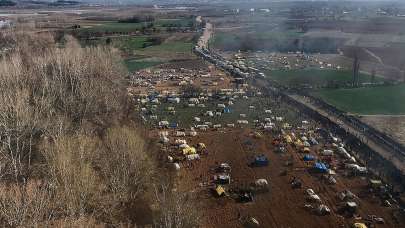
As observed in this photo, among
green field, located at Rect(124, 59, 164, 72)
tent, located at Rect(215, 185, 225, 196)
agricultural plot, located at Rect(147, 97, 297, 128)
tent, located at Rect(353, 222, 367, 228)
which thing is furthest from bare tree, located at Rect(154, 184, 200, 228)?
green field, located at Rect(124, 59, 164, 72)

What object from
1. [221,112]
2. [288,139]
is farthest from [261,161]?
[221,112]

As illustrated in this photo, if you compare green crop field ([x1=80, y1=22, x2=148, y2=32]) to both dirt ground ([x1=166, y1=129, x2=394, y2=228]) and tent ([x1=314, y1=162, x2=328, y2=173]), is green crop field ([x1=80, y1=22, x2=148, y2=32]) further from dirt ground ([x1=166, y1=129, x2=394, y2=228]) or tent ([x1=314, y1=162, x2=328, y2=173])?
tent ([x1=314, y1=162, x2=328, y2=173])

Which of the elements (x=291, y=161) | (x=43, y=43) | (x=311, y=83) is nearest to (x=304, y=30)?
(x=311, y=83)

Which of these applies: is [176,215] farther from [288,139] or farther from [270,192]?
[288,139]

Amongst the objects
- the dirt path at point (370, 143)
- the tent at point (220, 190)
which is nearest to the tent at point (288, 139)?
the dirt path at point (370, 143)

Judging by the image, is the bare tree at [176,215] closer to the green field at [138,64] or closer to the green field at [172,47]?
the green field at [138,64]
